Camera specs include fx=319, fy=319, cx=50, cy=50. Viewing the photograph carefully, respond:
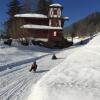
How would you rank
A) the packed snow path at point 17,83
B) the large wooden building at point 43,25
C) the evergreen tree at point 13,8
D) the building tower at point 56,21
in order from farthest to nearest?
the evergreen tree at point 13,8
the building tower at point 56,21
the large wooden building at point 43,25
the packed snow path at point 17,83

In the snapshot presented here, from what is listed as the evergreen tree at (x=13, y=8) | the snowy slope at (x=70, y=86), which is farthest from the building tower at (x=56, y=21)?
the snowy slope at (x=70, y=86)

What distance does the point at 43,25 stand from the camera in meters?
77.4

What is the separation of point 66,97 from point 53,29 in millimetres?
58576

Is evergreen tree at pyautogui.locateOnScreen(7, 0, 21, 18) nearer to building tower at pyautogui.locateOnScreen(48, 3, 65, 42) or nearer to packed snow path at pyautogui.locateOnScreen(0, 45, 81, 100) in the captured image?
building tower at pyautogui.locateOnScreen(48, 3, 65, 42)

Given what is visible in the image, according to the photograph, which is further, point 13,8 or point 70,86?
point 13,8

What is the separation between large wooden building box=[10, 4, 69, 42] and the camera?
73.3 metres

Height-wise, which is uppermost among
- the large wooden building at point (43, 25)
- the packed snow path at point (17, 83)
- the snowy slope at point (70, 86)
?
the large wooden building at point (43, 25)

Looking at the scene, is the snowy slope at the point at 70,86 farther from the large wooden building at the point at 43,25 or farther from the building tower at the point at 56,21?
the building tower at the point at 56,21

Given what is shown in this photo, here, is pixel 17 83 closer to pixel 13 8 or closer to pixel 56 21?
pixel 56 21

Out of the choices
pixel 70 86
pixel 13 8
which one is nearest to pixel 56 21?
pixel 13 8

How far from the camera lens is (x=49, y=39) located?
74312mm

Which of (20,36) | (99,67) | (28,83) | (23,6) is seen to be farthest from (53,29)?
(28,83)

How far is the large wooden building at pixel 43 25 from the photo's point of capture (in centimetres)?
7331

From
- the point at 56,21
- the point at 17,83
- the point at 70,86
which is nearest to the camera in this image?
the point at 70,86
